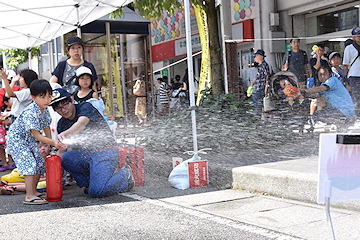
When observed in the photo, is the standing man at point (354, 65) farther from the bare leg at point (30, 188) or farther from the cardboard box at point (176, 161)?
the bare leg at point (30, 188)

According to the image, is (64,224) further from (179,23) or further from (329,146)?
(179,23)

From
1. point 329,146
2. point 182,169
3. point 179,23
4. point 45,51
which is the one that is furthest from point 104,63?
point 329,146

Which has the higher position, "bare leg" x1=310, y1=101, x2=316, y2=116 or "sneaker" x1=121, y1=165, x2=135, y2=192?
"bare leg" x1=310, y1=101, x2=316, y2=116

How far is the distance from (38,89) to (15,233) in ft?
5.72

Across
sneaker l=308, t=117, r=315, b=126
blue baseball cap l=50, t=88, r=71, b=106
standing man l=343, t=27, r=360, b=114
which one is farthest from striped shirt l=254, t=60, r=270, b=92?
blue baseball cap l=50, t=88, r=71, b=106

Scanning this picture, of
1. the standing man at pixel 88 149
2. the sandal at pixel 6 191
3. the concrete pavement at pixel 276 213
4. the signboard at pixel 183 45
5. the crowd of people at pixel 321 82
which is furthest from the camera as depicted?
the signboard at pixel 183 45

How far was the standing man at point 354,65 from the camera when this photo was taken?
8.70 meters

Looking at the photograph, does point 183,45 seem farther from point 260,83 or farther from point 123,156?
point 123,156

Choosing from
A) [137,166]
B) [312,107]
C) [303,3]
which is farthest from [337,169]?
[303,3]

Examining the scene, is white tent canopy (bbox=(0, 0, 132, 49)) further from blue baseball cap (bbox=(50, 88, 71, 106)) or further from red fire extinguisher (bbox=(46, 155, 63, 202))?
red fire extinguisher (bbox=(46, 155, 63, 202))

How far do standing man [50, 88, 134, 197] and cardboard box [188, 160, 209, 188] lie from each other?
711mm

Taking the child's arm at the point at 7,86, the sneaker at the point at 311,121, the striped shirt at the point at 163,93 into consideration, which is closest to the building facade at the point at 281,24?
the sneaker at the point at 311,121

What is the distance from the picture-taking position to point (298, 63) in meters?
9.76

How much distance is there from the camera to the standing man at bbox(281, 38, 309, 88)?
939 centimetres
